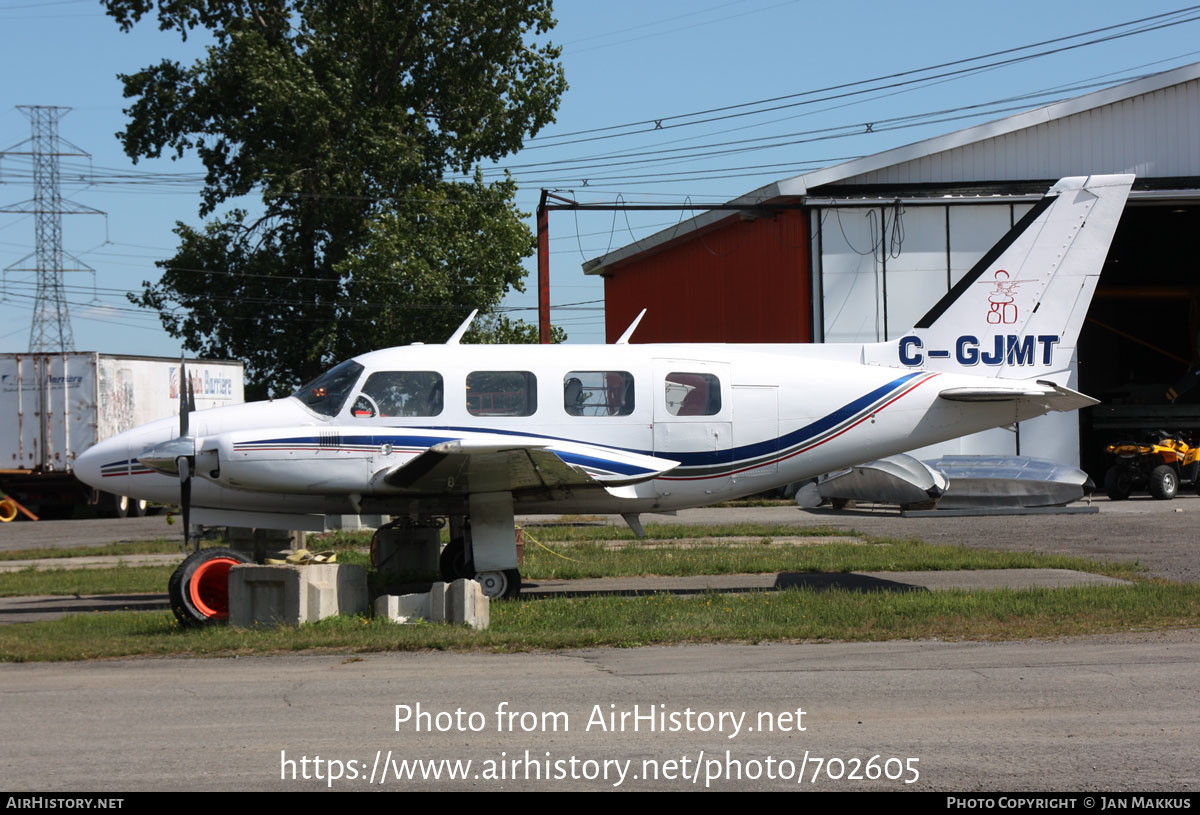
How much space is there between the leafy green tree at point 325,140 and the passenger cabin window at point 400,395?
79.6 feet

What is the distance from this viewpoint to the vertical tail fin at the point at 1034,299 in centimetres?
1393

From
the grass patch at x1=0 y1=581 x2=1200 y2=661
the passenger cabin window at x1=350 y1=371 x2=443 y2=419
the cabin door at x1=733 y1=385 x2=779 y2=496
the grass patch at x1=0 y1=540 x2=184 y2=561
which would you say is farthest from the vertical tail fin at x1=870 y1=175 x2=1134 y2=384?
the grass patch at x1=0 y1=540 x2=184 y2=561

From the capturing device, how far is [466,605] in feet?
35.7

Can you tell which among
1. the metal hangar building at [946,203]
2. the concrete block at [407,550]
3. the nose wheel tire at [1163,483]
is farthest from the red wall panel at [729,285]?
the concrete block at [407,550]

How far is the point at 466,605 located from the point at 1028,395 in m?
7.09

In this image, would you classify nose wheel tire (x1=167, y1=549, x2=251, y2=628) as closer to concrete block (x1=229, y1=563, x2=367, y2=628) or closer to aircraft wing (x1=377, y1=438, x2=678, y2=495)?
concrete block (x1=229, y1=563, x2=367, y2=628)

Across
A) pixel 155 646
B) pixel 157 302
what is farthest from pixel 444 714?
pixel 157 302

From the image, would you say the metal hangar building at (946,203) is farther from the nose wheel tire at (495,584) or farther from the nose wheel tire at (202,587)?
the nose wheel tire at (202,587)

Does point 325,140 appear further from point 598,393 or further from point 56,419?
point 598,393

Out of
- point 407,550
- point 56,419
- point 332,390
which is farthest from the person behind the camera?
point 56,419

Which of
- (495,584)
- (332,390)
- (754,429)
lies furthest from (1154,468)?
(332,390)

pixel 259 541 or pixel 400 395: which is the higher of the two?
pixel 400 395

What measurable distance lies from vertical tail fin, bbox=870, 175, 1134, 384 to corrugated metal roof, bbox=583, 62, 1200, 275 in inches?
610

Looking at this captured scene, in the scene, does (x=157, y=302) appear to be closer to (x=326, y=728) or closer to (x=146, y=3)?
(x=146, y=3)
